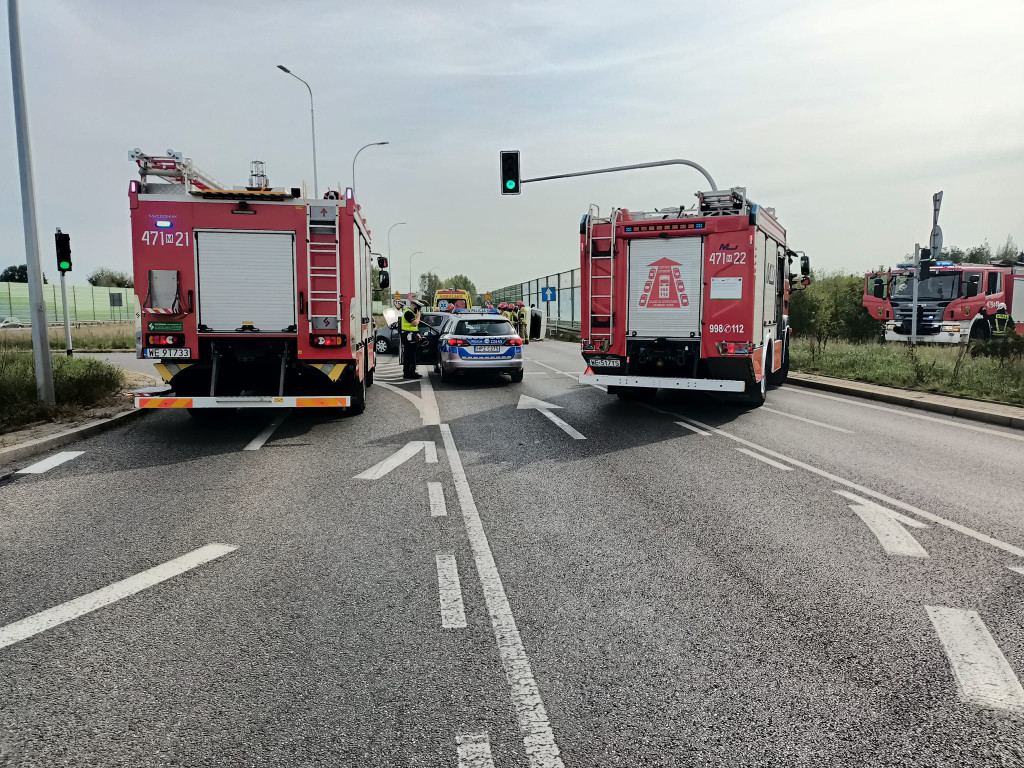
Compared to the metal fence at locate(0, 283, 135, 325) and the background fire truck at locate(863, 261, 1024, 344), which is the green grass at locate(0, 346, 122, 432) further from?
the metal fence at locate(0, 283, 135, 325)

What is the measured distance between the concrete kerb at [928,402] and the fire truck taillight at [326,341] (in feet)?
31.9

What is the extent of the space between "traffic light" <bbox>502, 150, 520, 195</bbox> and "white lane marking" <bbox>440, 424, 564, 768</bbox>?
16.9m

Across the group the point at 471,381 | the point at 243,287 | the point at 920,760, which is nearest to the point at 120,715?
the point at 920,760

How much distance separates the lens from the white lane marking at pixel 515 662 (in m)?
2.63

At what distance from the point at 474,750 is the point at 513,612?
4.05ft

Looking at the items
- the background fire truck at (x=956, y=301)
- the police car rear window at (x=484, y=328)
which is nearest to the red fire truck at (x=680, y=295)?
the police car rear window at (x=484, y=328)

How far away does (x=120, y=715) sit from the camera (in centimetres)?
284

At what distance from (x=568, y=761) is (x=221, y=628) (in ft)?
6.61

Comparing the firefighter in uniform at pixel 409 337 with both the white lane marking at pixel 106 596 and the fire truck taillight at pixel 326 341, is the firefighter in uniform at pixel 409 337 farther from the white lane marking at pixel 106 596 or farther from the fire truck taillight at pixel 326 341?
the white lane marking at pixel 106 596

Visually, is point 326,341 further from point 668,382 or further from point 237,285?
point 668,382

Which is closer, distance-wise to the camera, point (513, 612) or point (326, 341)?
point (513, 612)

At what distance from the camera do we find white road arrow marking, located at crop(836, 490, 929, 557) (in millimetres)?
4906

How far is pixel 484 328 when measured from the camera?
625 inches

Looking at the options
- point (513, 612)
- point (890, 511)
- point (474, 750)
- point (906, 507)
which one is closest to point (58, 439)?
point (513, 612)
